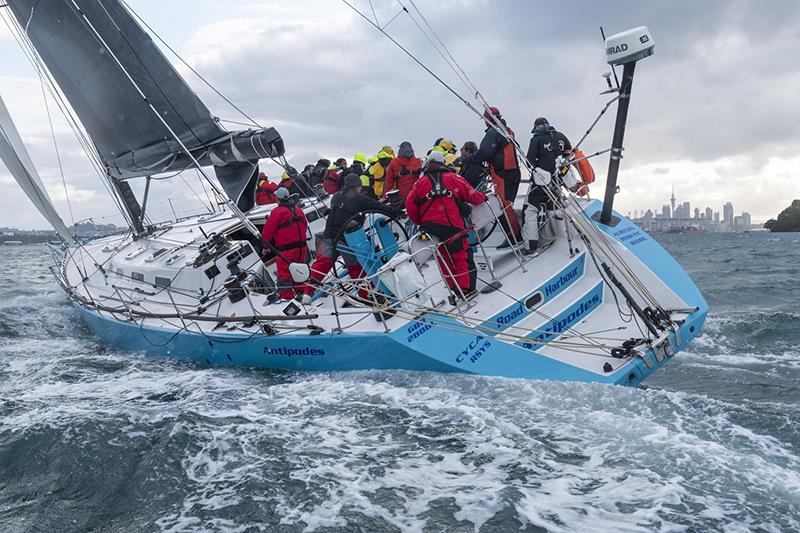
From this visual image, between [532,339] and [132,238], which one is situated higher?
[132,238]

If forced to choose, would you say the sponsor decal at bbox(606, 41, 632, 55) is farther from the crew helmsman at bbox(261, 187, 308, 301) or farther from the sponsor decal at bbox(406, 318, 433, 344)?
the crew helmsman at bbox(261, 187, 308, 301)

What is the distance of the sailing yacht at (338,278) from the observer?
5145mm

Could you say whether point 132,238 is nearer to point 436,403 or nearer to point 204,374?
point 204,374

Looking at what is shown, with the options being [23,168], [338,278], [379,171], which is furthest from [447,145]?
[23,168]

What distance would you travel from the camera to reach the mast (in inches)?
208

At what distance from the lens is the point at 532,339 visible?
516 cm

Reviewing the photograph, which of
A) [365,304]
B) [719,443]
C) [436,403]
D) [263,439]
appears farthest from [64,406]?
[719,443]

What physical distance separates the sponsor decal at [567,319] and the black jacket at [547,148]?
4.32ft

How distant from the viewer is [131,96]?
27.5 feet

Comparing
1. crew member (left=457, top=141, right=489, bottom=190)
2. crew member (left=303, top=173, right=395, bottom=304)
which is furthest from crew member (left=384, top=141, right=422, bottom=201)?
crew member (left=303, top=173, right=395, bottom=304)

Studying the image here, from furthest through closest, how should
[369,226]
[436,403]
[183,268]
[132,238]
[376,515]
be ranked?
[132,238] → [183,268] → [369,226] → [436,403] → [376,515]

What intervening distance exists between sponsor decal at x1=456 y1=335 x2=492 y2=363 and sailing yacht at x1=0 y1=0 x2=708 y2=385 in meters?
0.01

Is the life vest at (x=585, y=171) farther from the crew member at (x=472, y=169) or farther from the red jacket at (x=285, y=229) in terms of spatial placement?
the red jacket at (x=285, y=229)

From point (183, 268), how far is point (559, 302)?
4.44 meters
